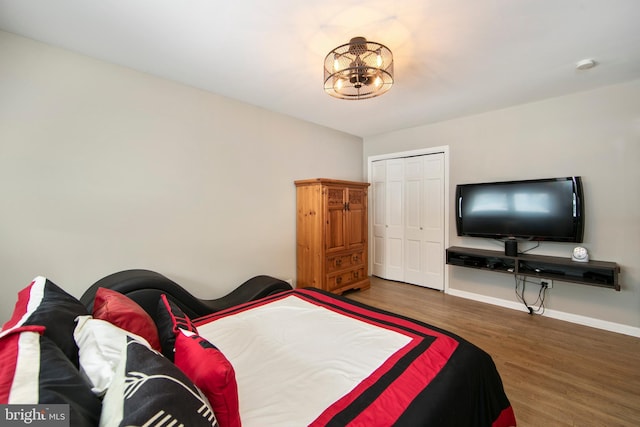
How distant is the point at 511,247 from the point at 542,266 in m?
0.34

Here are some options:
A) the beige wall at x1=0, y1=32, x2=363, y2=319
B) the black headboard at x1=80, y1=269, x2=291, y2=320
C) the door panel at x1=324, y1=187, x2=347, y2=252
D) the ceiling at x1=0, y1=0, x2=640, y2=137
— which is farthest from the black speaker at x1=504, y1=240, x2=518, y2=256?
the black headboard at x1=80, y1=269, x2=291, y2=320

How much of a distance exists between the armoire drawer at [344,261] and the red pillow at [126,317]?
8.06 feet

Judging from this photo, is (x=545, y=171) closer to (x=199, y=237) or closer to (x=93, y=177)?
(x=199, y=237)

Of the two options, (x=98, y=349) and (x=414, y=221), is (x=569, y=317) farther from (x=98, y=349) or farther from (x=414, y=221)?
(x=98, y=349)

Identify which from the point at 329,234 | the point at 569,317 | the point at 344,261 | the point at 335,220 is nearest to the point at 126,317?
the point at 329,234

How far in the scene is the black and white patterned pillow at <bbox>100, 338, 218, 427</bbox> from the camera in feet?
2.00

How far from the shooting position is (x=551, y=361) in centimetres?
222

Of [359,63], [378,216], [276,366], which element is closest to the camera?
[276,366]

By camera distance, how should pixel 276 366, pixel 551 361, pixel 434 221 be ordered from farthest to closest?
1. pixel 434 221
2. pixel 551 361
3. pixel 276 366

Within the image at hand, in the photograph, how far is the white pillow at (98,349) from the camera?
0.77 metres

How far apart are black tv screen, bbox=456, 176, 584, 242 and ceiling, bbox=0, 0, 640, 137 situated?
3.49 feet

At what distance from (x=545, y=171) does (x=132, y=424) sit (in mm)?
4095

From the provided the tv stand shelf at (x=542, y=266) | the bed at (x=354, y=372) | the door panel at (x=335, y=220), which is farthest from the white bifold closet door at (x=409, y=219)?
the bed at (x=354, y=372)

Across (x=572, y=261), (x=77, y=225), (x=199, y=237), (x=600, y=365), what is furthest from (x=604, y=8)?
(x=77, y=225)
